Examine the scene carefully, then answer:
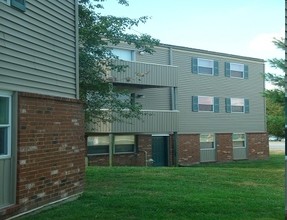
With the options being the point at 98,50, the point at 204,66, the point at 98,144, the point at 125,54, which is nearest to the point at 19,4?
the point at 98,50

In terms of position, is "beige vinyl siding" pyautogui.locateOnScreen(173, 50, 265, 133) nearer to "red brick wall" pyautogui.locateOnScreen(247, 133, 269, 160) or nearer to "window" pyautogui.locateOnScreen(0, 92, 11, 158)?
"red brick wall" pyautogui.locateOnScreen(247, 133, 269, 160)

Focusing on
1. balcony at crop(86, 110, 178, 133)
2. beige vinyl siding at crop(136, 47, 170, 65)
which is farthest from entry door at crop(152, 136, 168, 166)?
beige vinyl siding at crop(136, 47, 170, 65)

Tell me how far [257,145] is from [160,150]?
10100mm

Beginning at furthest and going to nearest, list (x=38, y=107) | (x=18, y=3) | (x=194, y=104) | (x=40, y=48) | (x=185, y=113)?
(x=194, y=104) < (x=185, y=113) < (x=40, y=48) < (x=38, y=107) < (x=18, y=3)

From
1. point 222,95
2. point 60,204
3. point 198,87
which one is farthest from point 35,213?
point 222,95

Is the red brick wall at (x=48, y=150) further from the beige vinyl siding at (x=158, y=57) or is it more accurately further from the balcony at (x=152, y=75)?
the beige vinyl siding at (x=158, y=57)

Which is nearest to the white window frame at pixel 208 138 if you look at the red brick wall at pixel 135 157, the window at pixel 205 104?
the window at pixel 205 104

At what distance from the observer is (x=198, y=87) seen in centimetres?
3064

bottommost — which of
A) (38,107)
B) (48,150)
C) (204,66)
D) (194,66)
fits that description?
(48,150)

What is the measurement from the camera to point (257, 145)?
115 ft

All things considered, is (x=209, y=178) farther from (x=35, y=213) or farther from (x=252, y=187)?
(x=35, y=213)

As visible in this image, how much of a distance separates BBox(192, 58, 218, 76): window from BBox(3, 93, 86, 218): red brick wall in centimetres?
2103

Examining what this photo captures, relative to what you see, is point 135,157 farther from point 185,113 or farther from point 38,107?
point 38,107

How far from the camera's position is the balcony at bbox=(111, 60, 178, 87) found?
80.0 feet
